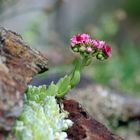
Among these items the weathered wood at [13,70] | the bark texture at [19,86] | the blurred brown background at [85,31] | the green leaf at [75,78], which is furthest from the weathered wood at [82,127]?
the blurred brown background at [85,31]

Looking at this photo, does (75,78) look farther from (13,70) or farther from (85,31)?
(85,31)

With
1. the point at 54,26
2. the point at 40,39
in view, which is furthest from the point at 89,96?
the point at 54,26

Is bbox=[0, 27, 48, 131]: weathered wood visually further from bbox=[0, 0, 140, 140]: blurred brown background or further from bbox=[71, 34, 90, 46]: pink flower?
bbox=[0, 0, 140, 140]: blurred brown background

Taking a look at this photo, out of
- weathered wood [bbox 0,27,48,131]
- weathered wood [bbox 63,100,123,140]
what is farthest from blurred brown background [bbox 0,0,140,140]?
weathered wood [bbox 0,27,48,131]

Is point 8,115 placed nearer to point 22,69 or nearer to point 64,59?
point 22,69

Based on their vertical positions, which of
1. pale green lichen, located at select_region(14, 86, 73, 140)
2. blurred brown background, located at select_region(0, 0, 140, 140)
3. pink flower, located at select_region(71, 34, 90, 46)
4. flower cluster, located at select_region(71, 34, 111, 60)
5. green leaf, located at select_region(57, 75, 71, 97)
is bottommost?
pale green lichen, located at select_region(14, 86, 73, 140)

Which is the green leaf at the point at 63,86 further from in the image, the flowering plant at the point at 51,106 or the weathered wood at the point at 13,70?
the weathered wood at the point at 13,70
